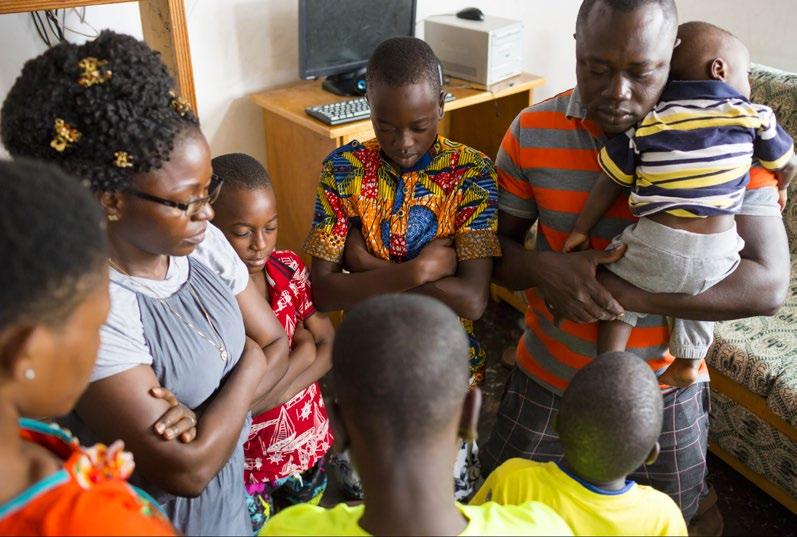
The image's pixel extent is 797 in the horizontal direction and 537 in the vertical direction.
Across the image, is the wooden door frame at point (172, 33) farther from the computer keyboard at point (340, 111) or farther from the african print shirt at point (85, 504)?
the african print shirt at point (85, 504)

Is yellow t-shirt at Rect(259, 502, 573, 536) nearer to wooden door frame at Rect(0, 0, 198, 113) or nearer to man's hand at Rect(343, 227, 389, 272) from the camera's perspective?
man's hand at Rect(343, 227, 389, 272)

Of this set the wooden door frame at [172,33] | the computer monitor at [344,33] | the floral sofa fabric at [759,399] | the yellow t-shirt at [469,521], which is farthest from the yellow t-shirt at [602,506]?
the computer monitor at [344,33]

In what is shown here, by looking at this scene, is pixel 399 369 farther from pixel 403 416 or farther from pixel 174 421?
pixel 174 421

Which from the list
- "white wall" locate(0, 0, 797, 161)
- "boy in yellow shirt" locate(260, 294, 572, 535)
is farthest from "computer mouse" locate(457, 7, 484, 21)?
"boy in yellow shirt" locate(260, 294, 572, 535)

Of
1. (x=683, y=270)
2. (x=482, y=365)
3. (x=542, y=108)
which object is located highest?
(x=542, y=108)

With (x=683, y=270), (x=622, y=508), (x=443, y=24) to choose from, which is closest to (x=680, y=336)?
(x=683, y=270)

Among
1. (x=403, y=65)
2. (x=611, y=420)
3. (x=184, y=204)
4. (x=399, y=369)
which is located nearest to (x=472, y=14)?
(x=403, y=65)

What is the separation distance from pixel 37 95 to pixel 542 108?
113cm

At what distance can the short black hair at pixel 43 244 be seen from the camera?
812 millimetres

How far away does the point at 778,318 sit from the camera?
2.78m

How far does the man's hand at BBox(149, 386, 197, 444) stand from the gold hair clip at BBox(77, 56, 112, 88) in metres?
0.56

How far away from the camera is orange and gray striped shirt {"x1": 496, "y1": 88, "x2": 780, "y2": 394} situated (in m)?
1.71

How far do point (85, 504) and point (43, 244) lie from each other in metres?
0.32

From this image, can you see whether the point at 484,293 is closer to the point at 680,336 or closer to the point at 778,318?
the point at 680,336
